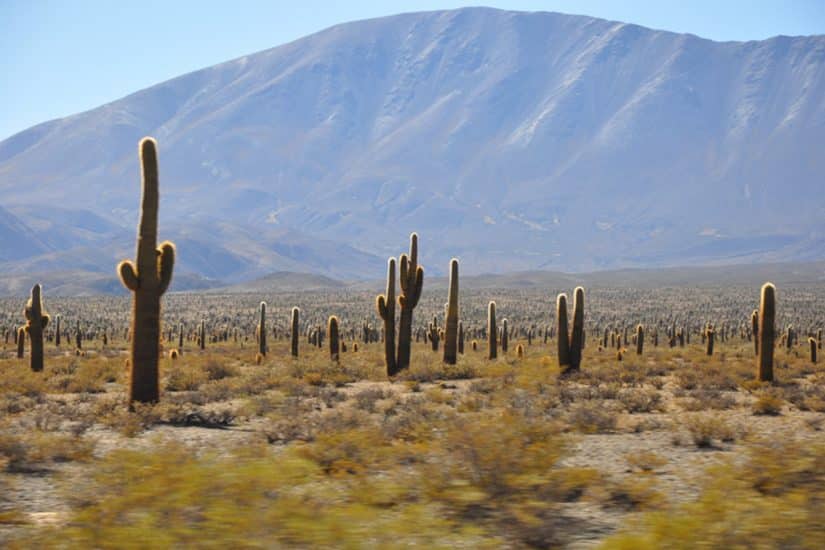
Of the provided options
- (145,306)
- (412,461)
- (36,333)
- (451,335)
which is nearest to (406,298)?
(451,335)

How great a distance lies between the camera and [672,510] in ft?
29.2

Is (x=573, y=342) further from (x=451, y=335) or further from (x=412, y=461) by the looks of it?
(x=412, y=461)

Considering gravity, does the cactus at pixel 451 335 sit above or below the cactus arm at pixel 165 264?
below

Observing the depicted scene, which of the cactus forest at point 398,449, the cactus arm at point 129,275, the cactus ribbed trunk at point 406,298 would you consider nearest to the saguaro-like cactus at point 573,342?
the cactus forest at point 398,449

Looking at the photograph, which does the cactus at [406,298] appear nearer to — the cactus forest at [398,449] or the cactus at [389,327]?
the cactus forest at [398,449]

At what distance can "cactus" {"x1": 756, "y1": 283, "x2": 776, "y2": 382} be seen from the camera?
25172mm

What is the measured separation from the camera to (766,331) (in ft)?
83.3

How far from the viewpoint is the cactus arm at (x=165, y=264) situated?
19453mm

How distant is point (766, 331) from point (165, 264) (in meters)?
15.1

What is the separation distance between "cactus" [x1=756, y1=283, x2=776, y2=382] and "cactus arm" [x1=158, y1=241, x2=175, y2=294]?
14465 mm

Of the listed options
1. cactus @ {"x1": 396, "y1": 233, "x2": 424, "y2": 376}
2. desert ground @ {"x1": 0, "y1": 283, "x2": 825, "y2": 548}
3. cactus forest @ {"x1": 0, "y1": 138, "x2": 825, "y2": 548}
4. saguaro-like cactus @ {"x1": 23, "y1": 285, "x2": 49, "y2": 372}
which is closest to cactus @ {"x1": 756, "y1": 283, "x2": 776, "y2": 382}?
cactus forest @ {"x1": 0, "y1": 138, "x2": 825, "y2": 548}

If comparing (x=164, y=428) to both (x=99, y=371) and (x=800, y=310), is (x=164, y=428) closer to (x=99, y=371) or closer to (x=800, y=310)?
(x=99, y=371)

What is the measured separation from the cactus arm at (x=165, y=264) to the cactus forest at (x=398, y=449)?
0.04m

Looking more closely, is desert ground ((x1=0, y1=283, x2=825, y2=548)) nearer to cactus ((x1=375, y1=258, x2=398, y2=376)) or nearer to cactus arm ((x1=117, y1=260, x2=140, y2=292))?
cactus ((x1=375, y1=258, x2=398, y2=376))
